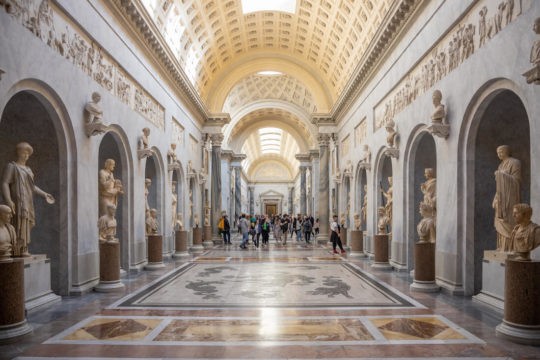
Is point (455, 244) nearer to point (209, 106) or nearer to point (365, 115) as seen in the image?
point (365, 115)

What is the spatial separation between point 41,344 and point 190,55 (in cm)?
1924

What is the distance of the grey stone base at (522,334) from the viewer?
6.46 metres

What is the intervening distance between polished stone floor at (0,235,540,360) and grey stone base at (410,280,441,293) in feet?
1.11

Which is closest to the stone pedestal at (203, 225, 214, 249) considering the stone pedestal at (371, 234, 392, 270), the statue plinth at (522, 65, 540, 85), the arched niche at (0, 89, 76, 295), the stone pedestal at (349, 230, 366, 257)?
the stone pedestal at (349, 230, 366, 257)

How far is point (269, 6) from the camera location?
24438mm

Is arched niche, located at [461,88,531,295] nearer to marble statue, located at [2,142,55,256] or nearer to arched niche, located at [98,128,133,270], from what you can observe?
marble statue, located at [2,142,55,256]

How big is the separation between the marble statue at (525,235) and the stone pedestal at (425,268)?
392cm

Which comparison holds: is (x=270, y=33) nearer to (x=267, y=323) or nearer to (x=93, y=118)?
(x=93, y=118)

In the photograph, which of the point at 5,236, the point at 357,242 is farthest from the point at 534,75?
the point at 357,242

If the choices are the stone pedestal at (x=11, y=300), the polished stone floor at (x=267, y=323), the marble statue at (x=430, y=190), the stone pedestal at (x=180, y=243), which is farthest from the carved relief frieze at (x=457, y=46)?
the stone pedestal at (x=180, y=243)

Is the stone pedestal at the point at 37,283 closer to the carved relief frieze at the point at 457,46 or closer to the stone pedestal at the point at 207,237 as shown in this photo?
the carved relief frieze at the point at 457,46

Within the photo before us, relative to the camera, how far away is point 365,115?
21.2 meters

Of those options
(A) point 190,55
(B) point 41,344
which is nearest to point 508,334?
(B) point 41,344

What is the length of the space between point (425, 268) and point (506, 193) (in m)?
3.03
